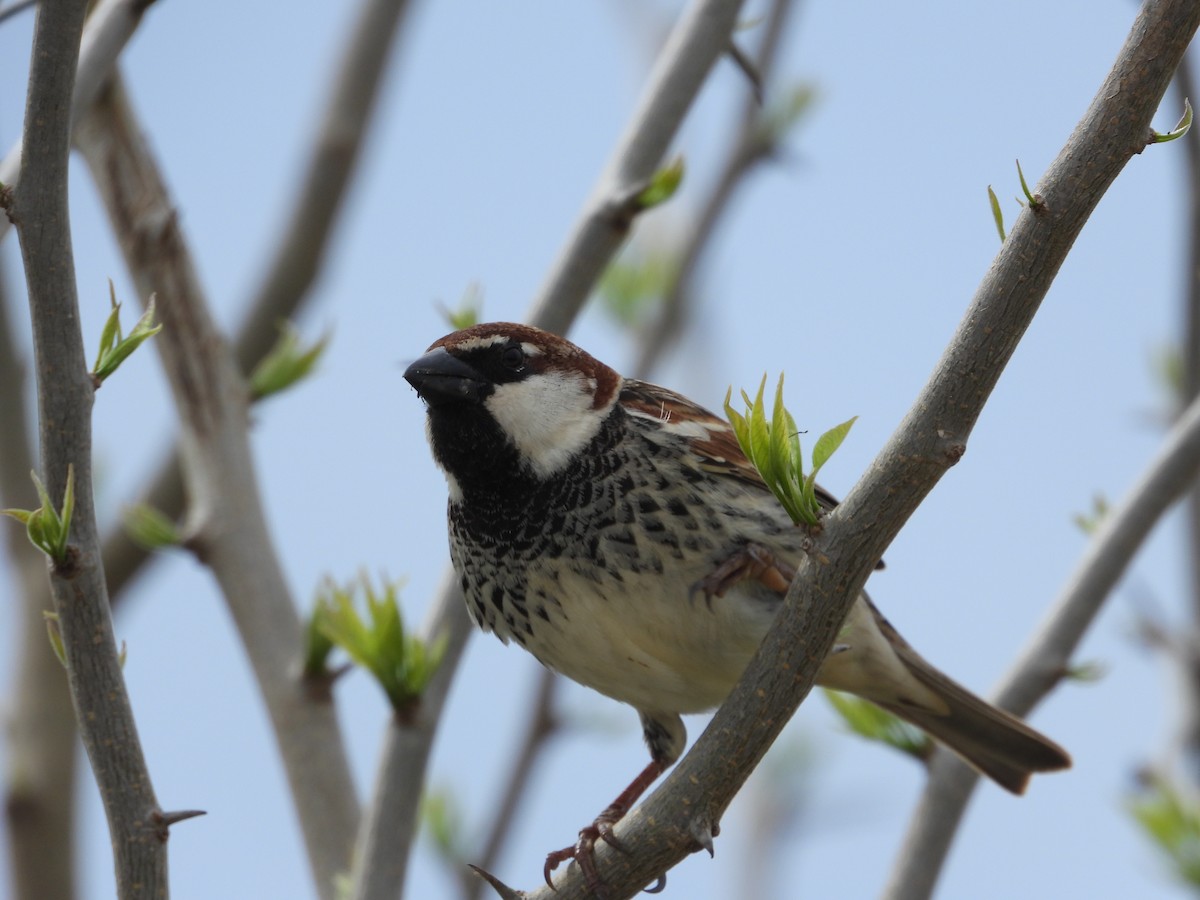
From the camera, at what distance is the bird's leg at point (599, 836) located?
2334 mm

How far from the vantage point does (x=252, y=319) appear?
4535mm

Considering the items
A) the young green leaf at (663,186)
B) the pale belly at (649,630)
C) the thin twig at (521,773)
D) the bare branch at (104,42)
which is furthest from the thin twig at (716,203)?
the bare branch at (104,42)

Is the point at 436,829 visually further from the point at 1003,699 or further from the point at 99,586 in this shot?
the point at 99,586

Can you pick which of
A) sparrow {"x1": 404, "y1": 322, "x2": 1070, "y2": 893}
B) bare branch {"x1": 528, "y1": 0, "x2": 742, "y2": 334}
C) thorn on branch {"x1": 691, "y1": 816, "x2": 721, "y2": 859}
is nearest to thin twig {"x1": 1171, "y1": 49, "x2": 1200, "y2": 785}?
bare branch {"x1": 528, "y1": 0, "x2": 742, "y2": 334}

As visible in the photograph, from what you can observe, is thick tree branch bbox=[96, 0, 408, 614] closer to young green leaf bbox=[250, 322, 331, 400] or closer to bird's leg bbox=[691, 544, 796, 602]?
young green leaf bbox=[250, 322, 331, 400]

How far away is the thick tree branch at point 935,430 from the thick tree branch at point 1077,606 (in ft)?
3.69

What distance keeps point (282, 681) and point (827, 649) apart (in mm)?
1596

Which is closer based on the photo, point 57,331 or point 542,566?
point 57,331

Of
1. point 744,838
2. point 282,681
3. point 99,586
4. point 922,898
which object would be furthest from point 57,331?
point 744,838

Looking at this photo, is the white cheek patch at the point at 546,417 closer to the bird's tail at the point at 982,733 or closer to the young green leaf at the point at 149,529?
the young green leaf at the point at 149,529

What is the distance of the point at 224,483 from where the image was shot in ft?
11.1

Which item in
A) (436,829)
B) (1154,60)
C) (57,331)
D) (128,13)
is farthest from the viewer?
(436,829)

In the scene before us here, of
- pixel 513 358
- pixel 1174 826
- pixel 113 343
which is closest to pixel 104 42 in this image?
pixel 113 343

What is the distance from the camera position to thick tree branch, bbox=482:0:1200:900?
1817mm
